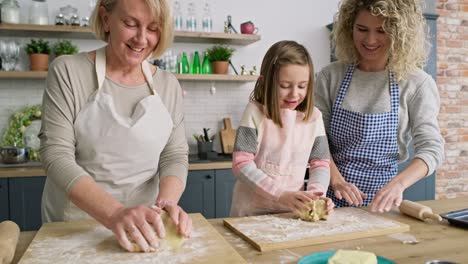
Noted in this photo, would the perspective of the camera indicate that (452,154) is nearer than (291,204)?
No

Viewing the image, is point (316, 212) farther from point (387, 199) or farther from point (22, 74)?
point (22, 74)

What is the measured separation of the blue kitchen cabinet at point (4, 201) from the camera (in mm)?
2738

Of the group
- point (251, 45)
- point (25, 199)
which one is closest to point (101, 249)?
point (25, 199)

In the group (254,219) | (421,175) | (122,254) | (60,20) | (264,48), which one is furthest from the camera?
(264,48)

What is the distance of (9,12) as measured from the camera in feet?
10.0

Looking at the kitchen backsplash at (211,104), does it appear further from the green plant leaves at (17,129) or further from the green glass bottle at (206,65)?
the green plant leaves at (17,129)

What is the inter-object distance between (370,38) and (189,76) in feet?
6.50

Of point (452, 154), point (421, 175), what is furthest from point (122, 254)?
point (452, 154)

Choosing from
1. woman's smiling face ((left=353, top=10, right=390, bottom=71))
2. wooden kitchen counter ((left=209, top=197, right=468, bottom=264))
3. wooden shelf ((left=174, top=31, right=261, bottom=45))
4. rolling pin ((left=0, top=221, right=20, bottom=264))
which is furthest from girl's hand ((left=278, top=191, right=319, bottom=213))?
wooden shelf ((left=174, top=31, right=261, bottom=45))

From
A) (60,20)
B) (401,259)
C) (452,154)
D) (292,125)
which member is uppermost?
(60,20)

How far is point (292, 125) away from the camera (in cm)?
154

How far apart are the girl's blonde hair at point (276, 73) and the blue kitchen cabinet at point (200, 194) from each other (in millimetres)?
1661

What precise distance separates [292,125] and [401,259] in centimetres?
64

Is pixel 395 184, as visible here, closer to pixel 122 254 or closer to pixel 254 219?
pixel 254 219
